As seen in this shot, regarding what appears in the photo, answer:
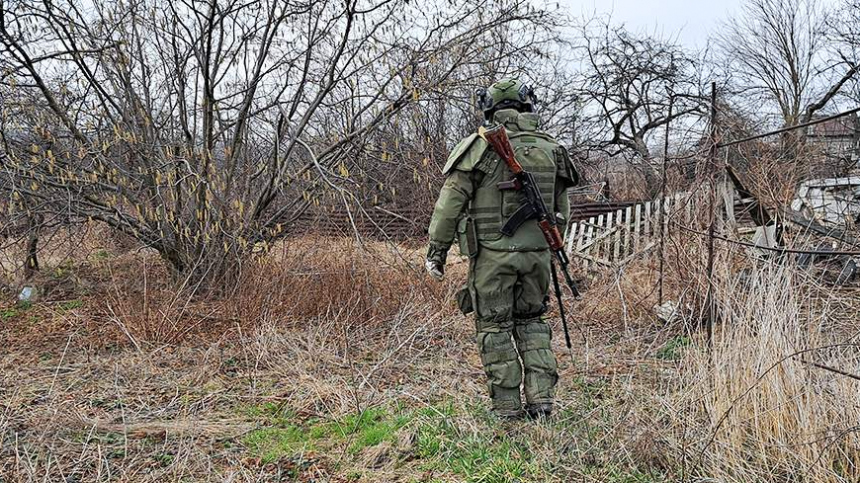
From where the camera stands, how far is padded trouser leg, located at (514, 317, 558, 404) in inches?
129

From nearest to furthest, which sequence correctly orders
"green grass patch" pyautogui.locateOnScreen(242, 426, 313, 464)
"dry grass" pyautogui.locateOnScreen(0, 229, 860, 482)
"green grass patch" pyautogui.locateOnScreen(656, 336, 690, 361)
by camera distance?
"dry grass" pyautogui.locateOnScreen(0, 229, 860, 482)
"green grass patch" pyautogui.locateOnScreen(242, 426, 313, 464)
"green grass patch" pyautogui.locateOnScreen(656, 336, 690, 361)

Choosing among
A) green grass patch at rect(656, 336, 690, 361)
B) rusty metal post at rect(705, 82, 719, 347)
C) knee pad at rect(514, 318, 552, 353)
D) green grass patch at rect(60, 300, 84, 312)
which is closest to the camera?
knee pad at rect(514, 318, 552, 353)

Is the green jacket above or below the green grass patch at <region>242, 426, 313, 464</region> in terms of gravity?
above

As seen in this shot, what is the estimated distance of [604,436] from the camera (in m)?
2.72

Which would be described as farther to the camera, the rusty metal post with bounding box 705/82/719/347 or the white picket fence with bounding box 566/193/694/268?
the white picket fence with bounding box 566/193/694/268

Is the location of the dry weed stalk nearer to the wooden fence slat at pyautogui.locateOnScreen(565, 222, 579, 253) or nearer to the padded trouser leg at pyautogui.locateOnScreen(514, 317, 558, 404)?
the padded trouser leg at pyautogui.locateOnScreen(514, 317, 558, 404)

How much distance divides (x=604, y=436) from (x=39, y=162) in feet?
16.5

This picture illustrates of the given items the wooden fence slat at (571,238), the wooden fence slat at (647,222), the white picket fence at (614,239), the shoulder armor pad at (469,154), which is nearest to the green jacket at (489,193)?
the shoulder armor pad at (469,154)

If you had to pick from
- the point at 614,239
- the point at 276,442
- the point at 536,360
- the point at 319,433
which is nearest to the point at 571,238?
the point at 614,239

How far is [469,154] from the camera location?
3168 millimetres

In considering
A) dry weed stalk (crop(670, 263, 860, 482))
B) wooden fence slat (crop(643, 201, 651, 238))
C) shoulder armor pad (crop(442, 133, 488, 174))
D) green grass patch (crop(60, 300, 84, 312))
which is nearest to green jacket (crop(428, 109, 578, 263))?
shoulder armor pad (crop(442, 133, 488, 174))

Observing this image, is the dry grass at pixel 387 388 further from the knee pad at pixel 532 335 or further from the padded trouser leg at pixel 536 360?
the knee pad at pixel 532 335

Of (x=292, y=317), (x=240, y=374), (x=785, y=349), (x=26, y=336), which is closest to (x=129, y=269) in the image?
(x=26, y=336)

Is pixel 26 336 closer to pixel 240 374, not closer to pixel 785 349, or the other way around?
pixel 240 374
